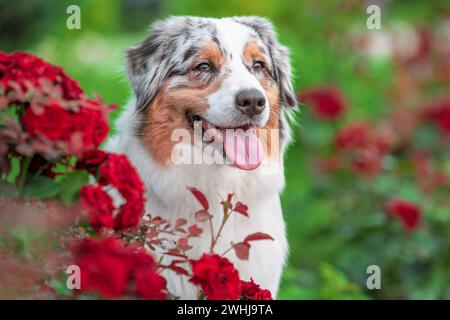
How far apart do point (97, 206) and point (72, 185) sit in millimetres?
139

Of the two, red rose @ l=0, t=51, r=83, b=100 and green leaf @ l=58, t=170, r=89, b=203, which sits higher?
red rose @ l=0, t=51, r=83, b=100

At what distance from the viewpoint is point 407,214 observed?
4.64 meters

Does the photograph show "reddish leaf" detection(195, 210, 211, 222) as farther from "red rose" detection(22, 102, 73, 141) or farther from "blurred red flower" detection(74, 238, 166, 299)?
"red rose" detection(22, 102, 73, 141)

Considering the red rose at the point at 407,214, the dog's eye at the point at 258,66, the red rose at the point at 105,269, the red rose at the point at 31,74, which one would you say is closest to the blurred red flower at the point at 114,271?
the red rose at the point at 105,269

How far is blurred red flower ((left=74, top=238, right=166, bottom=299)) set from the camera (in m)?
1.78

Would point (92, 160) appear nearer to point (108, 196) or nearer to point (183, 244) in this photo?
point (108, 196)

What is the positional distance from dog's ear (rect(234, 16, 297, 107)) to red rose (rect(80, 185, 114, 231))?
4.86 ft

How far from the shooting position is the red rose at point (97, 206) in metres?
2.04

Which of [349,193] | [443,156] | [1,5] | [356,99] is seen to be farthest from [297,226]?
[1,5]

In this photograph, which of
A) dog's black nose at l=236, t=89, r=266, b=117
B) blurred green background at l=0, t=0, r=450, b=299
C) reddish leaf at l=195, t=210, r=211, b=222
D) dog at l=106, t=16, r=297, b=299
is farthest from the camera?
blurred green background at l=0, t=0, r=450, b=299

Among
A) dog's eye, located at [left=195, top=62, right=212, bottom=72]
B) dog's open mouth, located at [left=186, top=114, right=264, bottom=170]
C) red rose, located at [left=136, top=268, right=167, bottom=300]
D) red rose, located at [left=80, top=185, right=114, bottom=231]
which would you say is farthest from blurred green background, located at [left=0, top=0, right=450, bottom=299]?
red rose, located at [left=136, top=268, right=167, bottom=300]

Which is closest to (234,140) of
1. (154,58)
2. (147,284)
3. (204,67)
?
(204,67)

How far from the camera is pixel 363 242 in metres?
5.11

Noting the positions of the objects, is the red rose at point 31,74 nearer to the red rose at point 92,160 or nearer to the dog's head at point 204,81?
the red rose at point 92,160
